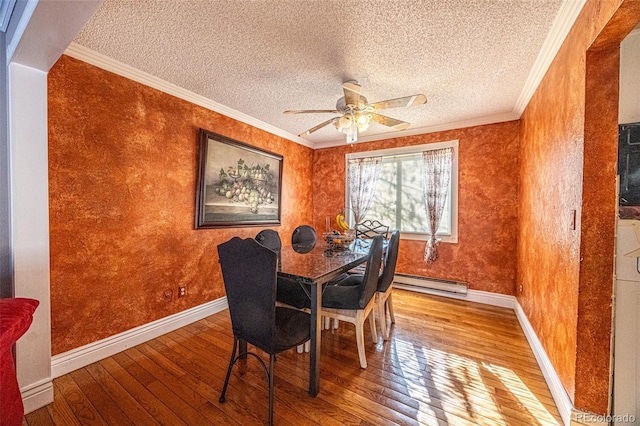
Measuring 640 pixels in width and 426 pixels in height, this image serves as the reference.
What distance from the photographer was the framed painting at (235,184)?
Answer: 2768 mm

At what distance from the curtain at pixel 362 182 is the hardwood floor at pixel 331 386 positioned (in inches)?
85.5

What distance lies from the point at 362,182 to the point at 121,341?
3547 mm

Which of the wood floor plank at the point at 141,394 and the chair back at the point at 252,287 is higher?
the chair back at the point at 252,287

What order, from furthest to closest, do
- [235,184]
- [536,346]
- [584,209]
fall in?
[235,184], [536,346], [584,209]

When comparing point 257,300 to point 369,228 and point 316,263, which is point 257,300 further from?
point 369,228

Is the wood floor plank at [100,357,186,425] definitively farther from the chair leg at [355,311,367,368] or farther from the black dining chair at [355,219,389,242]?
the black dining chair at [355,219,389,242]

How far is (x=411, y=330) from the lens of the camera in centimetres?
254

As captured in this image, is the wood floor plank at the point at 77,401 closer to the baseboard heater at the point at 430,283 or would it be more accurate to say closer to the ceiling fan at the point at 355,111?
the ceiling fan at the point at 355,111

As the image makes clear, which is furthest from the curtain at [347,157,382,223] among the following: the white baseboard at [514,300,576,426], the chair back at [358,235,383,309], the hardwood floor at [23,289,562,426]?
the white baseboard at [514,300,576,426]

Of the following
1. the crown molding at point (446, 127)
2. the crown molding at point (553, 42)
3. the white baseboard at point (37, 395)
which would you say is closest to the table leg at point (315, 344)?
the white baseboard at point (37, 395)

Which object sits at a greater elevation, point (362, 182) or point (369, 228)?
point (362, 182)

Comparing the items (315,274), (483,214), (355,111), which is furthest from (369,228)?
(315,274)

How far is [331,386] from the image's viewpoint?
5.66 feet

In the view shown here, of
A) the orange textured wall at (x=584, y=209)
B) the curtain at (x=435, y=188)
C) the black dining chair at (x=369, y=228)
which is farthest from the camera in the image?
the black dining chair at (x=369, y=228)
